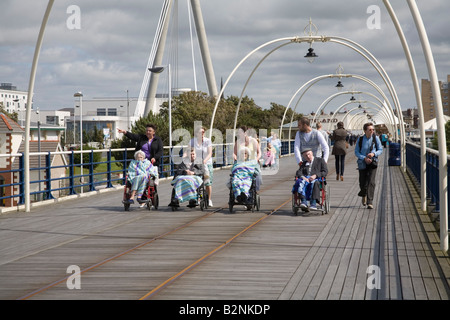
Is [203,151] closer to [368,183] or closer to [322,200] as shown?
[322,200]

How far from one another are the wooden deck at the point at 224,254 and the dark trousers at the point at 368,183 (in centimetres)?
32

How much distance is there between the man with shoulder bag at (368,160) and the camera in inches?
528

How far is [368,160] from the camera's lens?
1335 cm

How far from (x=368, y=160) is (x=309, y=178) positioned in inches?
69.3

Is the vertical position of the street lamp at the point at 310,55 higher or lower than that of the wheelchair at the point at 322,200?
higher

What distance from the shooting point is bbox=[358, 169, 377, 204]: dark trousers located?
13434 mm

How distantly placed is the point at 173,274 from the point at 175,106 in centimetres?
6785

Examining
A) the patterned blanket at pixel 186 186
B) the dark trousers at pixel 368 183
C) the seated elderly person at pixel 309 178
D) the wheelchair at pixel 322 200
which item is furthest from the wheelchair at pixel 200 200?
the dark trousers at pixel 368 183

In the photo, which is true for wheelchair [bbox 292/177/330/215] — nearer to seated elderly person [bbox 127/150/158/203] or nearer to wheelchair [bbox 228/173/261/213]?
wheelchair [bbox 228/173/261/213]

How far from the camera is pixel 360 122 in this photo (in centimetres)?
13538

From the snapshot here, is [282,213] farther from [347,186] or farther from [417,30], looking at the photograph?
[347,186]

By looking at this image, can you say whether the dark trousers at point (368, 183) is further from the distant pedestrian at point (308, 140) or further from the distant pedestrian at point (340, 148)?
the distant pedestrian at point (340, 148)

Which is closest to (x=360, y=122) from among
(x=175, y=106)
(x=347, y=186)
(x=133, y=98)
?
(x=133, y=98)

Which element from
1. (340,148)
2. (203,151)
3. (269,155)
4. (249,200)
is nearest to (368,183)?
(249,200)
